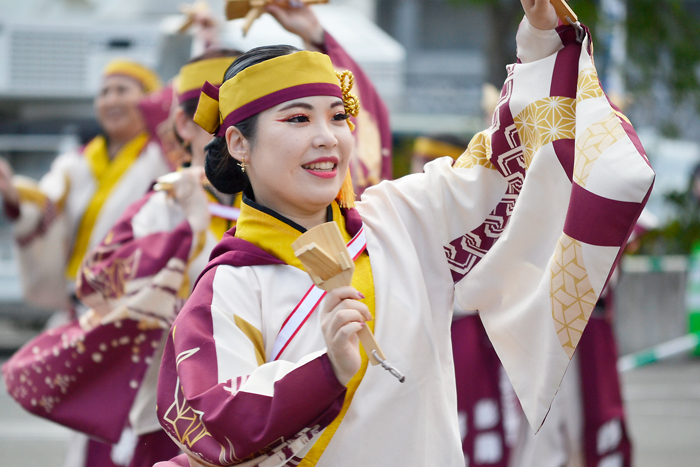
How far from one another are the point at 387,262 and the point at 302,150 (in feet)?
1.00

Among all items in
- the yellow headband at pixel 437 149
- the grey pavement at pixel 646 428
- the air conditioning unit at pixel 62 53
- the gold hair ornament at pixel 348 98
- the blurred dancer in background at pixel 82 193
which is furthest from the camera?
the air conditioning unit at pixel 62 53

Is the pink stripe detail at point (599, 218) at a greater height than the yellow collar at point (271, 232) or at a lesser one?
greater

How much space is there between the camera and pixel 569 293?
1.67 m

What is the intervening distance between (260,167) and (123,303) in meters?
1.23

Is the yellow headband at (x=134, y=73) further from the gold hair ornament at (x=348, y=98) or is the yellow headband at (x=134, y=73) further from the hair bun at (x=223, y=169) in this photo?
the gold hair ornament at (x=348, y=98)

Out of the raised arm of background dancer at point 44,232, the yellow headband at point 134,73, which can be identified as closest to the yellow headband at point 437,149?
the yellow headband at point 134,73

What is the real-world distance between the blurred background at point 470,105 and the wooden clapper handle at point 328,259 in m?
3.64

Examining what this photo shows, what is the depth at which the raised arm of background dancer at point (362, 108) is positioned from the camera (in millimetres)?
2664

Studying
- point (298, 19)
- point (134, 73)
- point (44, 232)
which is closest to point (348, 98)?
point (298, 19)

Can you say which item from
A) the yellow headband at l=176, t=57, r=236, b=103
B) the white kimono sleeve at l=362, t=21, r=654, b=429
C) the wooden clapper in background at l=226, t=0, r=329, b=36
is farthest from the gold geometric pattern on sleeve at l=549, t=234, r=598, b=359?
the yellow headband at l=176, t=57, r=236, b=103

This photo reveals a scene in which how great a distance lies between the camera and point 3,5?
38.7 feet

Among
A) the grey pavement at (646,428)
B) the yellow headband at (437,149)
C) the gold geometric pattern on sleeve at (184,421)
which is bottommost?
the grey pavement at (646,428)

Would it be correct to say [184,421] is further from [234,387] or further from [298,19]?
[298,19]

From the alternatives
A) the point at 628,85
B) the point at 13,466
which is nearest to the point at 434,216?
the point at 13,466
